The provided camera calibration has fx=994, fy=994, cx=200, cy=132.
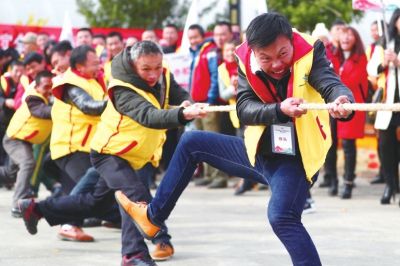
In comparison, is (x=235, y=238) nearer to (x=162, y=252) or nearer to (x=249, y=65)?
(x=162, y=252)

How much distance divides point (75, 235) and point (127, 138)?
4.77 ft

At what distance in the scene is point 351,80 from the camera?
11.0 m

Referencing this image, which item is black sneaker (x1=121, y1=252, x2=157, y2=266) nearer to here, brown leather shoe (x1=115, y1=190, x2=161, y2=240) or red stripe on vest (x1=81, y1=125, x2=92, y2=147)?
brown leather shoe (x1=115, y1=190, x2=161, y2=240)

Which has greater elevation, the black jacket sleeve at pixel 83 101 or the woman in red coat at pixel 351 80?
the black jacket sleeve at pixel 83 101

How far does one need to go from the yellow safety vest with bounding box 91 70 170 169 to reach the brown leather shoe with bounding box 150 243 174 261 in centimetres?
62

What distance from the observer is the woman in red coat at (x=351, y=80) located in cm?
1096

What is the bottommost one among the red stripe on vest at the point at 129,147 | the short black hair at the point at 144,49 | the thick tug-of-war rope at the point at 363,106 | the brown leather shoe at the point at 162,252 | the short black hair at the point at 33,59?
the brown leather shoe at the point at 162,252

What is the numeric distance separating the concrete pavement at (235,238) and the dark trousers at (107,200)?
309 millimetres

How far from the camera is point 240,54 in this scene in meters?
5.62

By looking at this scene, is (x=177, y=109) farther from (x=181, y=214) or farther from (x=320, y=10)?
(x=320, y=10)

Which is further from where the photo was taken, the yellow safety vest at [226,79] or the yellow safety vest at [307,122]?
the yellow safety vest at [226,79]

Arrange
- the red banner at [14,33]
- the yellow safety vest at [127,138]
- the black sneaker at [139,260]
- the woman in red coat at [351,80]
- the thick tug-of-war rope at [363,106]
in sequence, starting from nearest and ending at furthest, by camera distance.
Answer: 1. the thick tug-of-war rope at [363,106]
2. the black sneaker at [139,260]
3. the yellow safety vest at [127,138]
4. the woman in red coat at [351,80]
5. the red banner at [14,33]

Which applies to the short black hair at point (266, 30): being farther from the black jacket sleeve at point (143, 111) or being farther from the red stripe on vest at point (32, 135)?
the red stripe on vest at point (32, 135)

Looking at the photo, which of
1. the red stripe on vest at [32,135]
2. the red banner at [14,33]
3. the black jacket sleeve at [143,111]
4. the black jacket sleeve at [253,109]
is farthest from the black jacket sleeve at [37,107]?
the red banner at [14,33]
